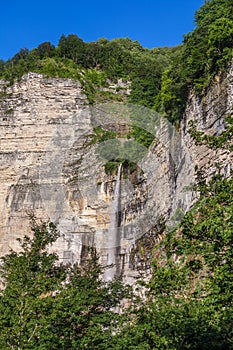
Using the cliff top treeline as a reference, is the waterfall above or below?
below

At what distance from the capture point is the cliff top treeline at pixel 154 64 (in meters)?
17.1

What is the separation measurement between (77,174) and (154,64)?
16712 mm

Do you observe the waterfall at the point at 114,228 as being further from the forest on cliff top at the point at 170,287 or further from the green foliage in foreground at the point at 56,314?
the green foliage in foreground at the point at 56,314

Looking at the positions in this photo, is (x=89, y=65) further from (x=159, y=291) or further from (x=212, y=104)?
(x=159, y=291)

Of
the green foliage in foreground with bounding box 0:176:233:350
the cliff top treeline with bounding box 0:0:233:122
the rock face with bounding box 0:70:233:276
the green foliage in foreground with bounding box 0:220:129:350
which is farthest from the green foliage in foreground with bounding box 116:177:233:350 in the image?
the cliff top treeline with bounding box 0:0:233:122

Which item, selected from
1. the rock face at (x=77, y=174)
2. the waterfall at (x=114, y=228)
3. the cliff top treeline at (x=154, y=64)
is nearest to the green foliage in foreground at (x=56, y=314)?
the rock face at (x=77, y=174)

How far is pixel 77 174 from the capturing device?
28.5 m

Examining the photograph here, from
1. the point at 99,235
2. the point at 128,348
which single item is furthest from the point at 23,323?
the point at 99,235

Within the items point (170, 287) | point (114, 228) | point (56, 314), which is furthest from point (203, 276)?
point (114, 228)

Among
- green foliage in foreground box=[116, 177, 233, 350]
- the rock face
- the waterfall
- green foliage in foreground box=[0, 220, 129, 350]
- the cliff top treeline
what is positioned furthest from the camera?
the waterfall

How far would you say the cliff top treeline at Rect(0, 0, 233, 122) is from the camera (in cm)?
1713

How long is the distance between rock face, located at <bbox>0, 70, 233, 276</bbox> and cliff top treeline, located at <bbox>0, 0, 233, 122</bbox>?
999 mm

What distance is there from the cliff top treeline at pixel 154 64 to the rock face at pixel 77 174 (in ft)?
3.28

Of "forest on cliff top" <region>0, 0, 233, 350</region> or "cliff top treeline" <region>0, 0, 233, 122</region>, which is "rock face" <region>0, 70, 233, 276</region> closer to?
"cliff top treeline" <region>0, 0, 233, 122</region>
